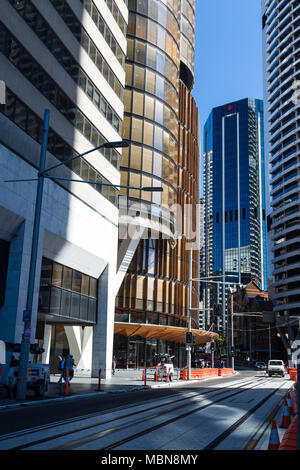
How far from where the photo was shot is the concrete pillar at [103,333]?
114 feet

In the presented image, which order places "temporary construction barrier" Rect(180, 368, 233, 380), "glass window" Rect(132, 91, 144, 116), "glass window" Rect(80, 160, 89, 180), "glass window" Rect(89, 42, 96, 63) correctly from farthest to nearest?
1. "glass window" Rect(132, 91, 144, 116)
2. "temporary construction barrier" Rect(180, 368, 233, 380)
3. "glass window" Rect(89, 42, 96, 63)
4. "glass window" Rect(80, 160, 89, 180)

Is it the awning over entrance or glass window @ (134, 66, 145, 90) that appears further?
the awning over entrance

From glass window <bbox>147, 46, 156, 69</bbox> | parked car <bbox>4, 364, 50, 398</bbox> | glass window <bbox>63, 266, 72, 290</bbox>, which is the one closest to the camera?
parked car <bbox>4, 364, 50, 398</bbox>

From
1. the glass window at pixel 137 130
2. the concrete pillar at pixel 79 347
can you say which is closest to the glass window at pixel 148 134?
the glass window at pixel 137 130

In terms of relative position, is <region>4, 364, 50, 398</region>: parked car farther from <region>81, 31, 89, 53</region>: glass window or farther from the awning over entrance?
the awning over entrance

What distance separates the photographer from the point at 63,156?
29.4 meters

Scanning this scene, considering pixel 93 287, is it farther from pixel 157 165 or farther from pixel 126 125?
pixel 126 125

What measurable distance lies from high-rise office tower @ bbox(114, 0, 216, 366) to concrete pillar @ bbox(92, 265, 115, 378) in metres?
13.1

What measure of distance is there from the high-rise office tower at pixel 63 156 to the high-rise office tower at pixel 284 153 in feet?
255

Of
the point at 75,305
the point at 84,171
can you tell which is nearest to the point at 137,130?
the point at 84,171

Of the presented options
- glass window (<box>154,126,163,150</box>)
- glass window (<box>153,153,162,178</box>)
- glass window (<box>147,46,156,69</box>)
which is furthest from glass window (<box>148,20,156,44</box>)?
glass window (<box>153,153,162,178</box>)

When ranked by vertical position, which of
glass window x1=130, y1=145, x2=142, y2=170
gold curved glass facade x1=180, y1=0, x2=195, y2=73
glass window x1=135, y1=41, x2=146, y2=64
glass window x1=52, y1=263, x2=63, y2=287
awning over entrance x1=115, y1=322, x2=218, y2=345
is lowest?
awning over entrance x1=115, y1=322, x2=218, y2=345

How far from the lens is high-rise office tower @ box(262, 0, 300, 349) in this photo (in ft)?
357
